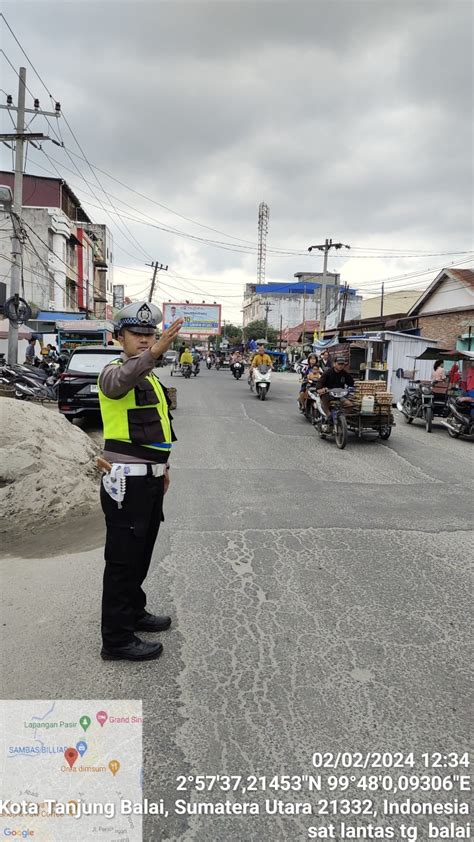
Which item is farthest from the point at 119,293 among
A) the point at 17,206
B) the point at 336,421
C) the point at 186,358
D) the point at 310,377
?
the point at 336,421

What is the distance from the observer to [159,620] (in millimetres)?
3143

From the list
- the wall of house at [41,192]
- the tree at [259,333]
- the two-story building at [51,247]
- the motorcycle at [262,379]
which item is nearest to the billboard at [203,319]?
the two-story building at [51,247]

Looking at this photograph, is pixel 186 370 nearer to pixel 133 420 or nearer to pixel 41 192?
pixel 41 192

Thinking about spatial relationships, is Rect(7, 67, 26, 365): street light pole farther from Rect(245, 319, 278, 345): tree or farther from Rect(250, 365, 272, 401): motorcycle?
Rect(245, 319, 278, 345): tree

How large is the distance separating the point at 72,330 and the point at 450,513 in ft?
87.4

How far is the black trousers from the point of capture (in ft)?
9.07

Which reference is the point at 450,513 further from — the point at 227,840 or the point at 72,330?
the point at 72,330

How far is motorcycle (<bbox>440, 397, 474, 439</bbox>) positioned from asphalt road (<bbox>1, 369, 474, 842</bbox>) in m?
5.12

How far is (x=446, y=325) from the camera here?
22.1 metres

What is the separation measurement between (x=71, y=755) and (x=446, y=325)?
74.7 feet

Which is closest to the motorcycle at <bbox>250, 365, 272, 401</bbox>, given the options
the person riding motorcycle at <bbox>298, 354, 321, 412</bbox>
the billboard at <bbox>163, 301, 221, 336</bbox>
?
the person riding motorcycle at <bbox>298, 354, 321, 412</bbox>

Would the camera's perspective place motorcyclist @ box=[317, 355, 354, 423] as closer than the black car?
No

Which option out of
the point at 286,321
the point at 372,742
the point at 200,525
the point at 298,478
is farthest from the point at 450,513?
the point at 286,321

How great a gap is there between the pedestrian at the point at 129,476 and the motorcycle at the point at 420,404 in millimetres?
10397
